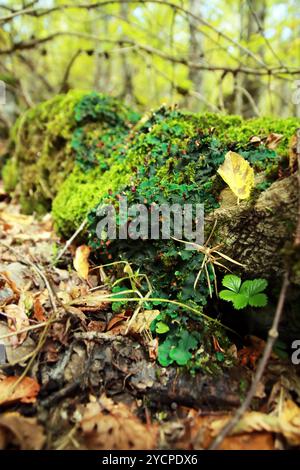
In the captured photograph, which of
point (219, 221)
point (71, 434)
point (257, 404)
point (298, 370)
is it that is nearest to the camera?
point (71, 434)

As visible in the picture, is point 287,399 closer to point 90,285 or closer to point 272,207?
point 272,207

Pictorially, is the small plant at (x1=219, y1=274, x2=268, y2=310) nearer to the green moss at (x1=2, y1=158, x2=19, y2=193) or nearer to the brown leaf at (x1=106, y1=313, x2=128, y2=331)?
the brown leaf at (x1=106, y1=313, x2=128, y2=331)

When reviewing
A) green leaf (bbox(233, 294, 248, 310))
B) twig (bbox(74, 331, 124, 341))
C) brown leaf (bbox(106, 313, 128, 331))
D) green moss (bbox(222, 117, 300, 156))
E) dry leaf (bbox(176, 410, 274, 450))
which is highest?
green moss (bbox(222, 117, 300, 156))

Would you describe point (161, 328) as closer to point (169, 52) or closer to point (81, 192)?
point (81, 192)

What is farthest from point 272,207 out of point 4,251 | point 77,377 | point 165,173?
point 4,251

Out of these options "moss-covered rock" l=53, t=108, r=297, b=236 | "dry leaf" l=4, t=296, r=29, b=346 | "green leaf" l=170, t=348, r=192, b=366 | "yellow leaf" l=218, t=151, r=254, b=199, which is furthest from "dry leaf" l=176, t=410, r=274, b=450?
"moss-covered rock" l=53, t=108, r=297, b=236
